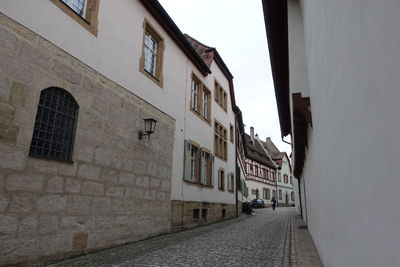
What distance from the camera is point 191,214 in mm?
11297

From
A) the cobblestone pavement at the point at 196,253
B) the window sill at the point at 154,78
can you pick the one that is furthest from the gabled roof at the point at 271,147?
the cobblestone pavement at the point at 196,253

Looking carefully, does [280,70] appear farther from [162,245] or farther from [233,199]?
[233,199]

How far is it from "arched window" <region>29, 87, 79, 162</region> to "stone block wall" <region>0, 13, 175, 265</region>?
0.14 metres

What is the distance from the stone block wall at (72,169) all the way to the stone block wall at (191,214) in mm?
973

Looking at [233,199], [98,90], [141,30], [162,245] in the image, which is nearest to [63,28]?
[98,90]

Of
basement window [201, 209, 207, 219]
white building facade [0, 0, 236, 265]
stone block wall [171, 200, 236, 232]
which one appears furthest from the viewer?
basement window [201, 209, 207, 219]

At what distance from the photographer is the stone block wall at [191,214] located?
10.0 metres

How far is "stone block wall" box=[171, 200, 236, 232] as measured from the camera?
10.0 m

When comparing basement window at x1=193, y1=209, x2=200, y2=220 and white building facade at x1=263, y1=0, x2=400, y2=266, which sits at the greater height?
white building facade at x1=263, y1=0, x2=400, y2=266

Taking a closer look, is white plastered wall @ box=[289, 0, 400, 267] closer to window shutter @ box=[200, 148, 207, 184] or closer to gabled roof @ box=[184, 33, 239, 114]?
window shutter @ box=[200, 148, 207, 184]

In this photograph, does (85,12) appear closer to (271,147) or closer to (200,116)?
(200,116)

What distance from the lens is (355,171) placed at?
6.53 feet

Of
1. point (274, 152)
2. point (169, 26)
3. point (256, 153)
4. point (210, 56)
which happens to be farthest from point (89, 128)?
point (274, 152)

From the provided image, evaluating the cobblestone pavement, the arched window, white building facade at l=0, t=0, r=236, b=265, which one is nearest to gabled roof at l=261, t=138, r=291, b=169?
white building facade at l=0, t=0, r=236, b=265
